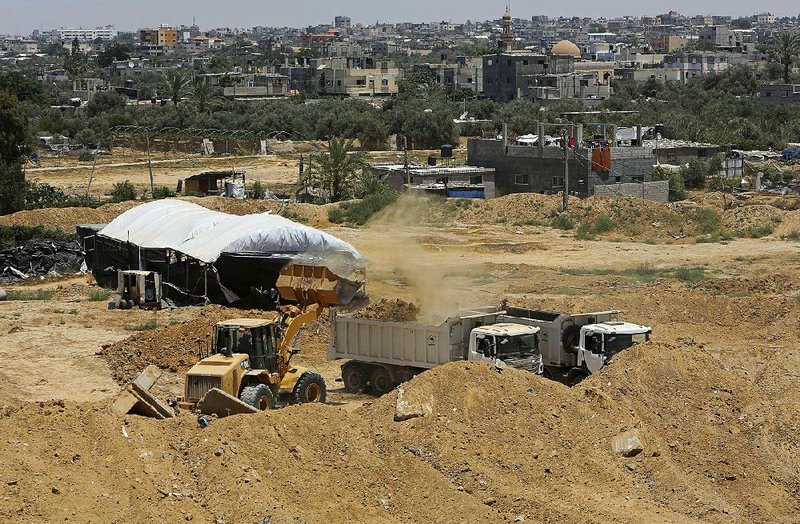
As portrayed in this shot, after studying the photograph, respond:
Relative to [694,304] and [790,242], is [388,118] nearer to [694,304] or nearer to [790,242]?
[790,242]

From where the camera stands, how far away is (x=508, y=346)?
20.6 metres

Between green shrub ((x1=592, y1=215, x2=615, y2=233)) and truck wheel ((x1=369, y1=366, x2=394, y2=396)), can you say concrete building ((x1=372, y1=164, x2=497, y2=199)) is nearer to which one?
green shrub ((x1=592, y1=215, x2=615, y2=233))

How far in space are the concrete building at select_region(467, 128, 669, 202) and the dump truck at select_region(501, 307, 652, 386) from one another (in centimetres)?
2658

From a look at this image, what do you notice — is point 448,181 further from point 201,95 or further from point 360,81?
point 360,81

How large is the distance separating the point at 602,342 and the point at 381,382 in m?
3.61

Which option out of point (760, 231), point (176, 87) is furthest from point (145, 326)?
point (176, 87)

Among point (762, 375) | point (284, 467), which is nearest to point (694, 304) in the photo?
point (762, 375)

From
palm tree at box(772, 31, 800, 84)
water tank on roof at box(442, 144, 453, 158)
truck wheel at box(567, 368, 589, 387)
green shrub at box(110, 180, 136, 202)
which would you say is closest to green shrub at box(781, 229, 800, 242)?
truck wheel at box(567, 368, 589, 387)

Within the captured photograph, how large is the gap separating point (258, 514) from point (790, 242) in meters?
29.4

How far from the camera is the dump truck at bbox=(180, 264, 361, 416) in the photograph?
18.5 metres

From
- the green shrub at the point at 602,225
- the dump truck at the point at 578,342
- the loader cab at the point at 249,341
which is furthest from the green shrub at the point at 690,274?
the loader cab at the point at 249,341

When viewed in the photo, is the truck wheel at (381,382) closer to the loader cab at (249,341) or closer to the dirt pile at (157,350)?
the loader cab at (249,341)

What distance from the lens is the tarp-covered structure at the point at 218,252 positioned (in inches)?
1190

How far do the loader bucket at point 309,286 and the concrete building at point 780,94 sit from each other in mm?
85546
